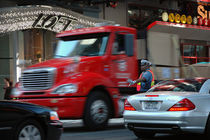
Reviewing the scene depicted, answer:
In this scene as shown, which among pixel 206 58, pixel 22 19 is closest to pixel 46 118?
pixel 22 19

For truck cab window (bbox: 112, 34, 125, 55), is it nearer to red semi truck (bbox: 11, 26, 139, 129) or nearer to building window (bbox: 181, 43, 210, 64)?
red semi truck (bbox: 11, 26, 139, 129)

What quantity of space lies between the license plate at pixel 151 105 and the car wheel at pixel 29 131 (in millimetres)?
2194

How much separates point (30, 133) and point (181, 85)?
3.48 meters

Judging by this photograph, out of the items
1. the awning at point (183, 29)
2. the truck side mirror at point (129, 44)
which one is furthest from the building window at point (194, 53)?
the truck side mirror at point (129, 44)

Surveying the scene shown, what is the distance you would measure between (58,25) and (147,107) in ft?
46.1

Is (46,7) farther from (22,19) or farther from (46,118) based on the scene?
(46,118)

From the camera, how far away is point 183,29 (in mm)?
31062

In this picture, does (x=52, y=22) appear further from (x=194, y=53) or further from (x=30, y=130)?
(x=194, y=53)

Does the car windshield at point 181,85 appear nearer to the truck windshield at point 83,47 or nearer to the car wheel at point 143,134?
the car wheel at point 143,134

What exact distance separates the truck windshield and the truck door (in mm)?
374

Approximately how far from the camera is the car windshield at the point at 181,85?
888 centimetres

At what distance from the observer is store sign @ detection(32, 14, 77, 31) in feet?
69.2

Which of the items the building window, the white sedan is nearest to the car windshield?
the white sedan

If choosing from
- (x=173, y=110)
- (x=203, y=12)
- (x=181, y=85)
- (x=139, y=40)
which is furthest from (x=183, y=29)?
(x=173, y=110)
